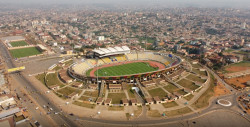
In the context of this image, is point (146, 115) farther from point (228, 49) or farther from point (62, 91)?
point (228, 49)

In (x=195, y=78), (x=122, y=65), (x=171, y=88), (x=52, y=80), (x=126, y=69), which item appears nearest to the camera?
(x=171, y=88)

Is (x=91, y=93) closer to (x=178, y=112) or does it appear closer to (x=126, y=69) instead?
(x=126, y=69)

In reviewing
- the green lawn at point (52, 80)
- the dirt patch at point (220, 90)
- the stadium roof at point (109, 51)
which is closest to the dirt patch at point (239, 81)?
the dirt patch at point (220, 90)

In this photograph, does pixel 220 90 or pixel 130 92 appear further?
pixel 220 90

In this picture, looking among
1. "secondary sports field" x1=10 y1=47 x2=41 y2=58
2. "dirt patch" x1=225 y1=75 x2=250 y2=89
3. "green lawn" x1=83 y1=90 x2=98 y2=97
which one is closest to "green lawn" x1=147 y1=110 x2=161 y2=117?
"green lawn" x1=83 y1=90 x2=98 y2=97

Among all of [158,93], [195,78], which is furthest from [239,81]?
[158,93]
